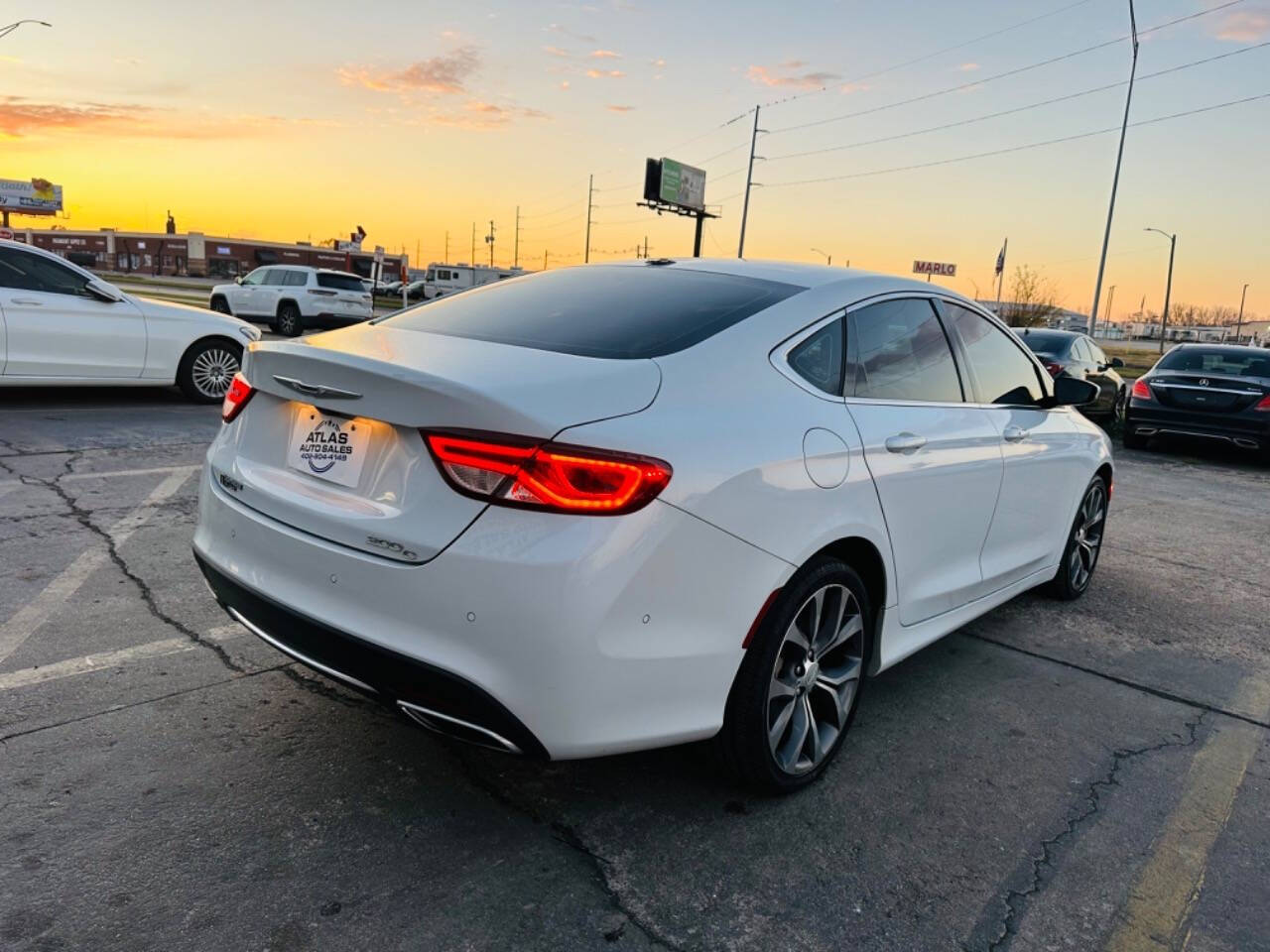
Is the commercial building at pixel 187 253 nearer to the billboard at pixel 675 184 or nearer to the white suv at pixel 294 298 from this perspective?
the billboard at pixel 675 184

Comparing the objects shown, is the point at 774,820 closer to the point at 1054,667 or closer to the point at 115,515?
the point at 1054,667

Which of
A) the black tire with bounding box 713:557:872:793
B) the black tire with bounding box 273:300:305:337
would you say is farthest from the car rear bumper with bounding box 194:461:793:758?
the black tire with bounding box 273:300:305:337

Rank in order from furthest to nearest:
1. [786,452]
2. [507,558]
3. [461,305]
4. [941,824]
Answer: [461,305], [941,824], [786,452], [507,558]

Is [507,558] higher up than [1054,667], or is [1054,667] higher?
[507,558]

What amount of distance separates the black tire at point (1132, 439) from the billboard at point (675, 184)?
4860 cm

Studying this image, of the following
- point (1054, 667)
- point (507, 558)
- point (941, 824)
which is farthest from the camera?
point (1054, 667)

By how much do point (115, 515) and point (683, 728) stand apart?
4305 mm

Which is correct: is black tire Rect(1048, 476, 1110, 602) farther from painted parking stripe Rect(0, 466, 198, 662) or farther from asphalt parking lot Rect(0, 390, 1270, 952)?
painted parking stripe Rect(0, 466, 198, 662)

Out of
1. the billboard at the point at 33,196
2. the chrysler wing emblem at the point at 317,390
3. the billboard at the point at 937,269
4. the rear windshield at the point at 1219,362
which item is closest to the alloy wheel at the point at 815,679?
the chrysler wing emblem at the point at 317,390

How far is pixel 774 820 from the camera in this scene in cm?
282

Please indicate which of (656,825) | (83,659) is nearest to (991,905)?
(656,825)

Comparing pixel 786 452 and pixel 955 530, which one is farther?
pixel 955 530

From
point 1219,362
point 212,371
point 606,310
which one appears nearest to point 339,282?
point 212,371

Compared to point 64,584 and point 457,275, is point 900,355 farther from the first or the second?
point 457,275
